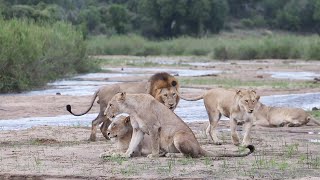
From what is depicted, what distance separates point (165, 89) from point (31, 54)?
14.7m

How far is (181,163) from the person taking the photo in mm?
10438

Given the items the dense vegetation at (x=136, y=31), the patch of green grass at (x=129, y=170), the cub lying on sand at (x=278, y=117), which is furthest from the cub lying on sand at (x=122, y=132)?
the dense vegetation at (x=136, y=31)

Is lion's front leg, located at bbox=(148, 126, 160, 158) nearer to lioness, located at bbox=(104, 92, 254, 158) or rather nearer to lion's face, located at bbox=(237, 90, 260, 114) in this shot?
lioness, located at bbox=(104, 92, 254, 158)

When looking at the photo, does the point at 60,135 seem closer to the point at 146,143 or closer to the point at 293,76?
the point at 146,143

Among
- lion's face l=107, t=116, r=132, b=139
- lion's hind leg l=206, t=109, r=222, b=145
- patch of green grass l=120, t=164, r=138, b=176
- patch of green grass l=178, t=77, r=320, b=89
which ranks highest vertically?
lion's face l=107, t=116, r=132, b=139

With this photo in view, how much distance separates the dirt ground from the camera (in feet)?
32.3

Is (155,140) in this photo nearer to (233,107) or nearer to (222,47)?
(233,107)

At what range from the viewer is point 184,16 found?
73.8 meters

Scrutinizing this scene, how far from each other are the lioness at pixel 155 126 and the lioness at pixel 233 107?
147 centimetres

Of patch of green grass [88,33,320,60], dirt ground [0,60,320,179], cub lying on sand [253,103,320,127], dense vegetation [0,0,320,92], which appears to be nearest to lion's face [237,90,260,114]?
dirt ground [0,60,320,179]

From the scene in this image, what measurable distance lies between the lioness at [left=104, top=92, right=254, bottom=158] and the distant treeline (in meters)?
56.3

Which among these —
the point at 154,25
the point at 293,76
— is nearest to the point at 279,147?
the point at 293,76

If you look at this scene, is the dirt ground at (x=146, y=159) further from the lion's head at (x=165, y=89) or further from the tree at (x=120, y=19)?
the tree at (x=120, y=19)

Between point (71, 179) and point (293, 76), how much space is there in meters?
25.5
